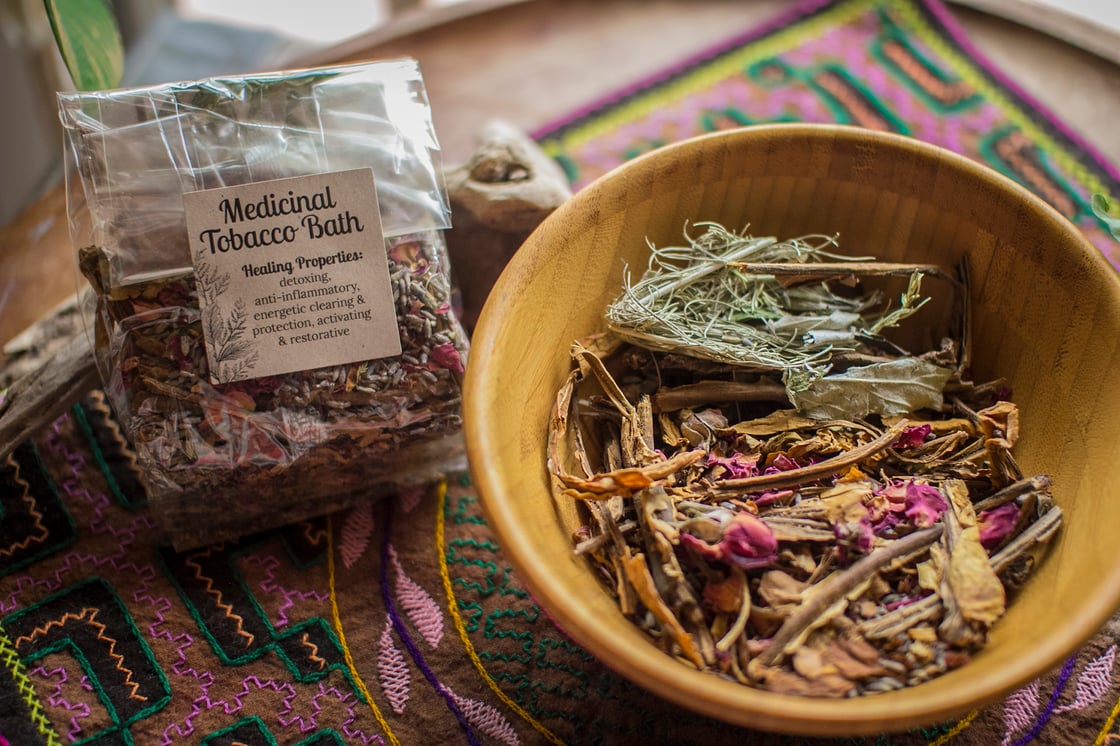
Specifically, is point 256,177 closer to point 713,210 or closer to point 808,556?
point 713,210

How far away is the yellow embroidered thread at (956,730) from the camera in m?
0.77

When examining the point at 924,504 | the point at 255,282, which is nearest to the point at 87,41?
the point at 255,282

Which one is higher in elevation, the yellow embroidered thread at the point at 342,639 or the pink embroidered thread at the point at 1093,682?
the yellow embroidered thread at the point at 342,639

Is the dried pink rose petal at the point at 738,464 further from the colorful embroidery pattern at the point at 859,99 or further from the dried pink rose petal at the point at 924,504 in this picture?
the colorful embroidery pattern at the point at 859,99

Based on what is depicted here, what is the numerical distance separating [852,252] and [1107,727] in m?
0.50

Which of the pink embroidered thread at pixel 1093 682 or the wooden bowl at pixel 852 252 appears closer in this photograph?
the wooden bowl at pixel 852 252

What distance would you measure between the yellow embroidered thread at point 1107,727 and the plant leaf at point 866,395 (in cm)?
31

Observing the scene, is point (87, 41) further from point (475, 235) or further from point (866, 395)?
point (866, 395)

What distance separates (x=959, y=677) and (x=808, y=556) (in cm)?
14

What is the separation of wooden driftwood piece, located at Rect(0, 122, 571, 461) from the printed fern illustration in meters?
0.22

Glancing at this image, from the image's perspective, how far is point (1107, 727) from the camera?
0.78 m

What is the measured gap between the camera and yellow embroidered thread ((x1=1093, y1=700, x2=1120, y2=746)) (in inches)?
30.6

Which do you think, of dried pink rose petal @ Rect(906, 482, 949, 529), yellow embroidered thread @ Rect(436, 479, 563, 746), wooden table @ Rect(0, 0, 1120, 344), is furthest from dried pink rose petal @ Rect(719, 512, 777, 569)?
wooden table @ Rect(0, 0, 1120, 344)

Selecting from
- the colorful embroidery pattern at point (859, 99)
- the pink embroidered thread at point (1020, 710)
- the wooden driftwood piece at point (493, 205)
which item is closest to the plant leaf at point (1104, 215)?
the colorful embroidery pattern at point (859, 99)
